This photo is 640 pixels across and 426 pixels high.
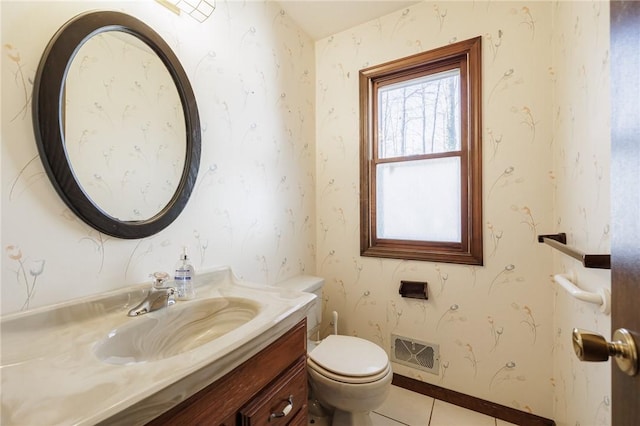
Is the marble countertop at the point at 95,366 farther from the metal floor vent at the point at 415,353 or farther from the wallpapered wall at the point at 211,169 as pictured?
the metal floor vent at the point at 415,353

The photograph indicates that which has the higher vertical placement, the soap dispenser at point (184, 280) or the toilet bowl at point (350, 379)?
Result: the soap dispenser at point (184, 280)

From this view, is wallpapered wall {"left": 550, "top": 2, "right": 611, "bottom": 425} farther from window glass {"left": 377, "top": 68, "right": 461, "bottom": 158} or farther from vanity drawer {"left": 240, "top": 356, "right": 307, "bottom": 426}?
vanity drawer {"left": 240, "top": 356, "right": 307, "bottom": 426}

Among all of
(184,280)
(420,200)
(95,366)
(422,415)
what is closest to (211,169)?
(184,280)

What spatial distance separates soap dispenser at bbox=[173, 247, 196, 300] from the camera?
3.17 feet

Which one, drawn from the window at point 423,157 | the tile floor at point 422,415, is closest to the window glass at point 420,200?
the window at point 423,157

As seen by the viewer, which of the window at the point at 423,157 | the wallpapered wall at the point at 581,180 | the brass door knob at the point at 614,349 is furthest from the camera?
the window at the point at 423,157

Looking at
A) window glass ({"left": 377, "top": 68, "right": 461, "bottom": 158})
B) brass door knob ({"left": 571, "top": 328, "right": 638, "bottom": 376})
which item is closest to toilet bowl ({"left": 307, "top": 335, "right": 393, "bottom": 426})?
brass door knob ({"left": 571, "top": 328, "right": 638, "bottom": 376})

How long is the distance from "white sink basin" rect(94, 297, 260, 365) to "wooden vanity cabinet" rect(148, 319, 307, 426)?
185mm

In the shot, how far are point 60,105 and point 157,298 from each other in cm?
64

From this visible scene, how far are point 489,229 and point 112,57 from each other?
1847mm

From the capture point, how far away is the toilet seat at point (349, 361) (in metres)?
1.15

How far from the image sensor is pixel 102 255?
0.85 m

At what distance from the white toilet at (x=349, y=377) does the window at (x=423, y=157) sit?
642 mm

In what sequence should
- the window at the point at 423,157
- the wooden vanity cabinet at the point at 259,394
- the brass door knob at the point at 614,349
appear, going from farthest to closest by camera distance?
the window at the point at 423,157 → the wooden vanity cabinet at the point at 259,394 → the brass door knob at the point at 614,349
